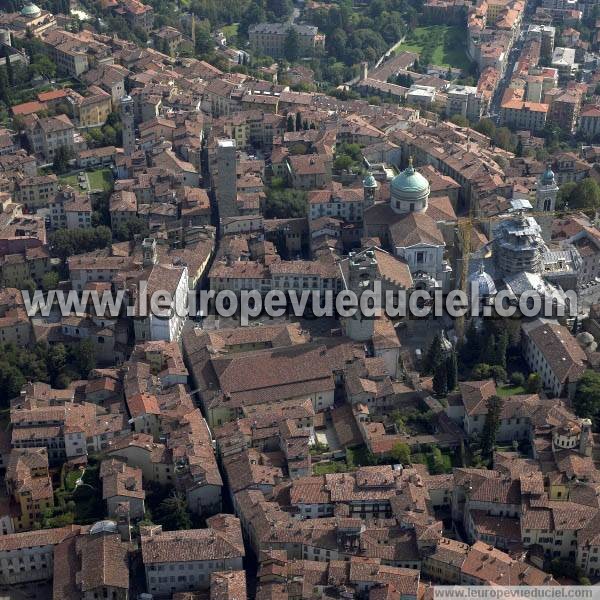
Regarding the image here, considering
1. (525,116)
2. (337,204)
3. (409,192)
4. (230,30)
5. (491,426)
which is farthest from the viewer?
(230,30)

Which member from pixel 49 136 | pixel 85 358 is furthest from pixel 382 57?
pixel 85 358

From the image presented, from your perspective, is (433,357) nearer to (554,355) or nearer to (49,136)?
(554,355)

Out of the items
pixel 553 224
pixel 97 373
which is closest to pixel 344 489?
pixel 97 373

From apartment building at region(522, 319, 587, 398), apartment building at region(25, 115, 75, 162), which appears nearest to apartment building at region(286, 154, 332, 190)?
apartment building at region(25, 115, 75, 162)

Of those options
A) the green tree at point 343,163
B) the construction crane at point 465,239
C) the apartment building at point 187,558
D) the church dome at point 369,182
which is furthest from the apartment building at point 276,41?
the apartment building at point 187,558

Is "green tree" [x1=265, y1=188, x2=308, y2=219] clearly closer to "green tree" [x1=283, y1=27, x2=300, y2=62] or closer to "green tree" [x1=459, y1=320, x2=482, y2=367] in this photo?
"green tree" [x1=459, y1=320, x2=482, y2=367]

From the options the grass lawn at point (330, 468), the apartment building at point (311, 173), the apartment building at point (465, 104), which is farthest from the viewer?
the apartment building at point (465, 104)

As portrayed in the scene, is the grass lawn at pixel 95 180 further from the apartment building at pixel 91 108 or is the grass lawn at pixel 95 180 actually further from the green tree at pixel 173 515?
the green tree at pixel 173 515

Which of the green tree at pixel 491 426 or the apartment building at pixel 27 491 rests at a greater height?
the green tree at pixel 491 426
